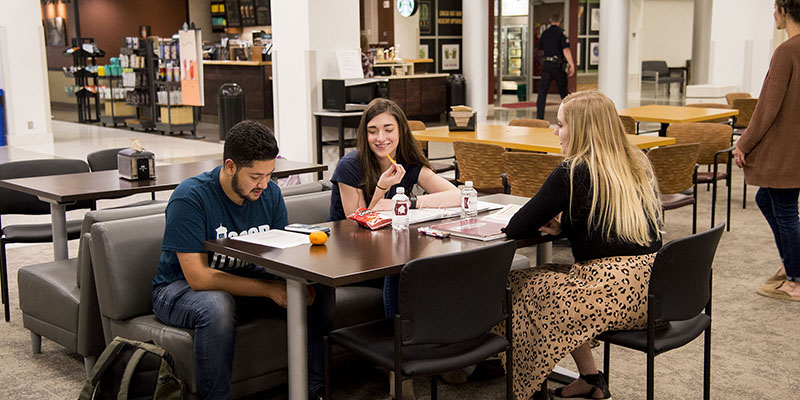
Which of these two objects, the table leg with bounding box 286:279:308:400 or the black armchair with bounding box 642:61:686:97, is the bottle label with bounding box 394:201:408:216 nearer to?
the table leg with bounding box 286:279:308:400

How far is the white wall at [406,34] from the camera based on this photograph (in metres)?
17.6

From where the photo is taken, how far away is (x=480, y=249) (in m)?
2.61

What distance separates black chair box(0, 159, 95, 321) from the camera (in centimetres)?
460

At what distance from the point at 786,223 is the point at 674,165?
999 mm

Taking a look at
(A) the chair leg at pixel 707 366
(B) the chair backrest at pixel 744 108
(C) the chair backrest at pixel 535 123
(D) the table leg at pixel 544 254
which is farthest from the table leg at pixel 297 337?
(B) the chair backrest at pixel 744 108

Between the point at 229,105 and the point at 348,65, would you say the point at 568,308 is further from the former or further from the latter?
the point at 229,105

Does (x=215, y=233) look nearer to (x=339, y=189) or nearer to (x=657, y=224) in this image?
(x=339, y=189)

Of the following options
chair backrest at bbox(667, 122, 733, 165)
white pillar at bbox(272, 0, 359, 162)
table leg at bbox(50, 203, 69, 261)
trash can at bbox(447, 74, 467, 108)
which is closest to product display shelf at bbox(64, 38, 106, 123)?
trash can at bbox(447, 74, 467, 108)

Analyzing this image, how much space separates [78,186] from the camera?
4.41m

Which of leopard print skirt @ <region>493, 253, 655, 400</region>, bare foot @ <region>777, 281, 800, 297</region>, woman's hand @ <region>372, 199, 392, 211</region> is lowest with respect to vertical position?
bare foot @ <region>777, 281, 800, 297</region>

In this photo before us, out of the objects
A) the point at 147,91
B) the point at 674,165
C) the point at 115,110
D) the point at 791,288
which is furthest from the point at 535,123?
the point at 115,110

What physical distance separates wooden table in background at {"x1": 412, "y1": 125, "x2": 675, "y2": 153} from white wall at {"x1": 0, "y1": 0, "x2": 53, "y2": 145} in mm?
7859

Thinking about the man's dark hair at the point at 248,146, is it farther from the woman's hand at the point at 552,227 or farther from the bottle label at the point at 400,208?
the woman's hand at the point at 552,227

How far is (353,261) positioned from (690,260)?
45.5 inches
